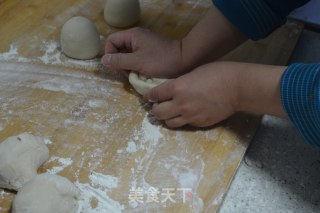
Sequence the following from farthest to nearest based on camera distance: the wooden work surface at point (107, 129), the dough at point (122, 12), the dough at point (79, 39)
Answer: the dough at point (122, 12) < the dough at point (79, 39) < the wooden work surface at point (107, 129)

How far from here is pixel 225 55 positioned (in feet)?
3.84

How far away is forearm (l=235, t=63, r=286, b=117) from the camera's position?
2.81 ft

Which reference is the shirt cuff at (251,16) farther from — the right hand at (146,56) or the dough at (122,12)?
the dough at (122,12)

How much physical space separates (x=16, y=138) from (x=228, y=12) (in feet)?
1.91

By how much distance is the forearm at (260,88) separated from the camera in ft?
2.81

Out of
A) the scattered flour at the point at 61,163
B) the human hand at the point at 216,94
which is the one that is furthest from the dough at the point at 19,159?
the human hand at the point at 216,94

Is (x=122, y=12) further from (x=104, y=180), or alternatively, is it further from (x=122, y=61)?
(x=104, y=180)

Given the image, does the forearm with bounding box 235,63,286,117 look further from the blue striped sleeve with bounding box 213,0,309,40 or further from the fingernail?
the fingernail

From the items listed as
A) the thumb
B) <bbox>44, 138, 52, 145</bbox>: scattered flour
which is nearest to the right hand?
the thumb

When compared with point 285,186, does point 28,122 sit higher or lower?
higher

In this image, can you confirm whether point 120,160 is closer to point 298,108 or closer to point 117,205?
point 117,205

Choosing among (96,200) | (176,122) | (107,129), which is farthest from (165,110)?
(96,200)

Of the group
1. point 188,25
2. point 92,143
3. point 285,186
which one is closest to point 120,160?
point 92,143

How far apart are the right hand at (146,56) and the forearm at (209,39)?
0.09ft
